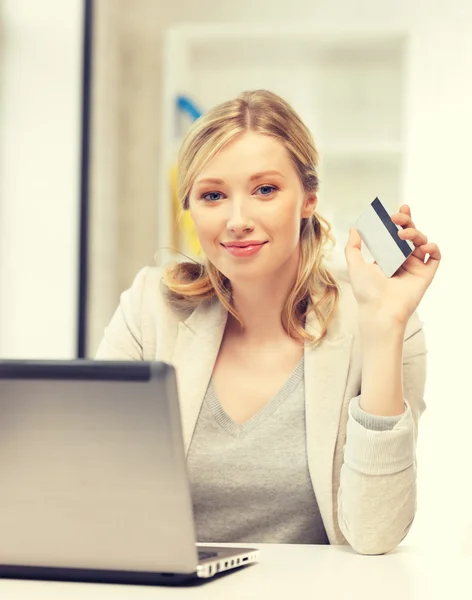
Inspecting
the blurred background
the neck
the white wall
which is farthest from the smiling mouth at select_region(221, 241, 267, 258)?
the white wall

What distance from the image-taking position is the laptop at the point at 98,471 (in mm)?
824

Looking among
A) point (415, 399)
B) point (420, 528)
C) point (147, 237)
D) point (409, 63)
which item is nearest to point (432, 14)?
point (409, 63)

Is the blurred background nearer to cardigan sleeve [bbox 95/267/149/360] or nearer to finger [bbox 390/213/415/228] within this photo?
cardigan sleeve [bbox 95/267/149/360]

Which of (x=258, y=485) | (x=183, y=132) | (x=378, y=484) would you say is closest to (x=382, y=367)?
(x=378, y=484)

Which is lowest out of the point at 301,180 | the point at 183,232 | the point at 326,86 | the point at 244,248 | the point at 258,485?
the point at 258,485

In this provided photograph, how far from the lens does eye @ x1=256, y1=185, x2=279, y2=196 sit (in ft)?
4.62

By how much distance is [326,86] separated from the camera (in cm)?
346

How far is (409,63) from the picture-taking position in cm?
318

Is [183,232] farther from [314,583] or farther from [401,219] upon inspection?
[314,583]

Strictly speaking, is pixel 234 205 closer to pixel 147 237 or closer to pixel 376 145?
pixel 376 145

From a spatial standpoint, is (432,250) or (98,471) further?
(432,250)

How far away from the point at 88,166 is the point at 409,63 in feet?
3.92

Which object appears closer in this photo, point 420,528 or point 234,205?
point 234,205

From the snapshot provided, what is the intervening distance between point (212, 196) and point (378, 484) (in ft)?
1.73
